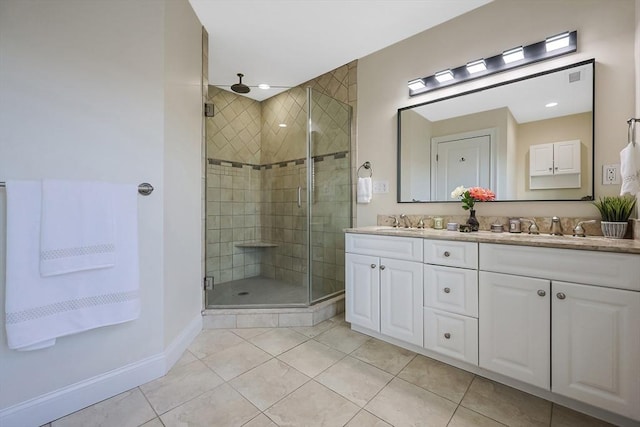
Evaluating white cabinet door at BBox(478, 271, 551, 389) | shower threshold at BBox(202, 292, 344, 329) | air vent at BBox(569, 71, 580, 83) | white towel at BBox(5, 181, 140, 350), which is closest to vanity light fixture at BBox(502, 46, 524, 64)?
air vent at BBox(569, 71, 580, 83)

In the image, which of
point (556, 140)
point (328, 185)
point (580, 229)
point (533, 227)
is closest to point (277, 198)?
point (328, 185)

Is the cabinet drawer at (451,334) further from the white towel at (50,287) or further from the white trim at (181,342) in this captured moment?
the white towel at (50,287)

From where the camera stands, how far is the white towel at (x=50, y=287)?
114cm

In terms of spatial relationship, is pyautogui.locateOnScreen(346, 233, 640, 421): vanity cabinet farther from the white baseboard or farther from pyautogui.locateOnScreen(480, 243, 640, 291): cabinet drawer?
the white baseboard

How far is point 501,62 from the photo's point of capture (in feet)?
6.15

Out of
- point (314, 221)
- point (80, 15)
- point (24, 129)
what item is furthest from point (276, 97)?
point (24, 129)

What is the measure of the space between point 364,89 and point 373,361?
2368 millimetres

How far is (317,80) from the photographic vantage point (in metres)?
3.09

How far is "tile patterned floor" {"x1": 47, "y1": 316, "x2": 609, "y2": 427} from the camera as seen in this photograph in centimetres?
124

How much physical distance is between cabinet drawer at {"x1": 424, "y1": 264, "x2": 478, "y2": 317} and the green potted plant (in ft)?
2.38

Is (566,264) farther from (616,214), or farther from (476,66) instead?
(476,66)

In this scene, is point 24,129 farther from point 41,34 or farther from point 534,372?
point 534,372

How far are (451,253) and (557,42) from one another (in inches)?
58.1

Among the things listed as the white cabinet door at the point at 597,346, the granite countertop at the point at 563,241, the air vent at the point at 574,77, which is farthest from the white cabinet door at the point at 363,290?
the air vent at the point at 574,77
